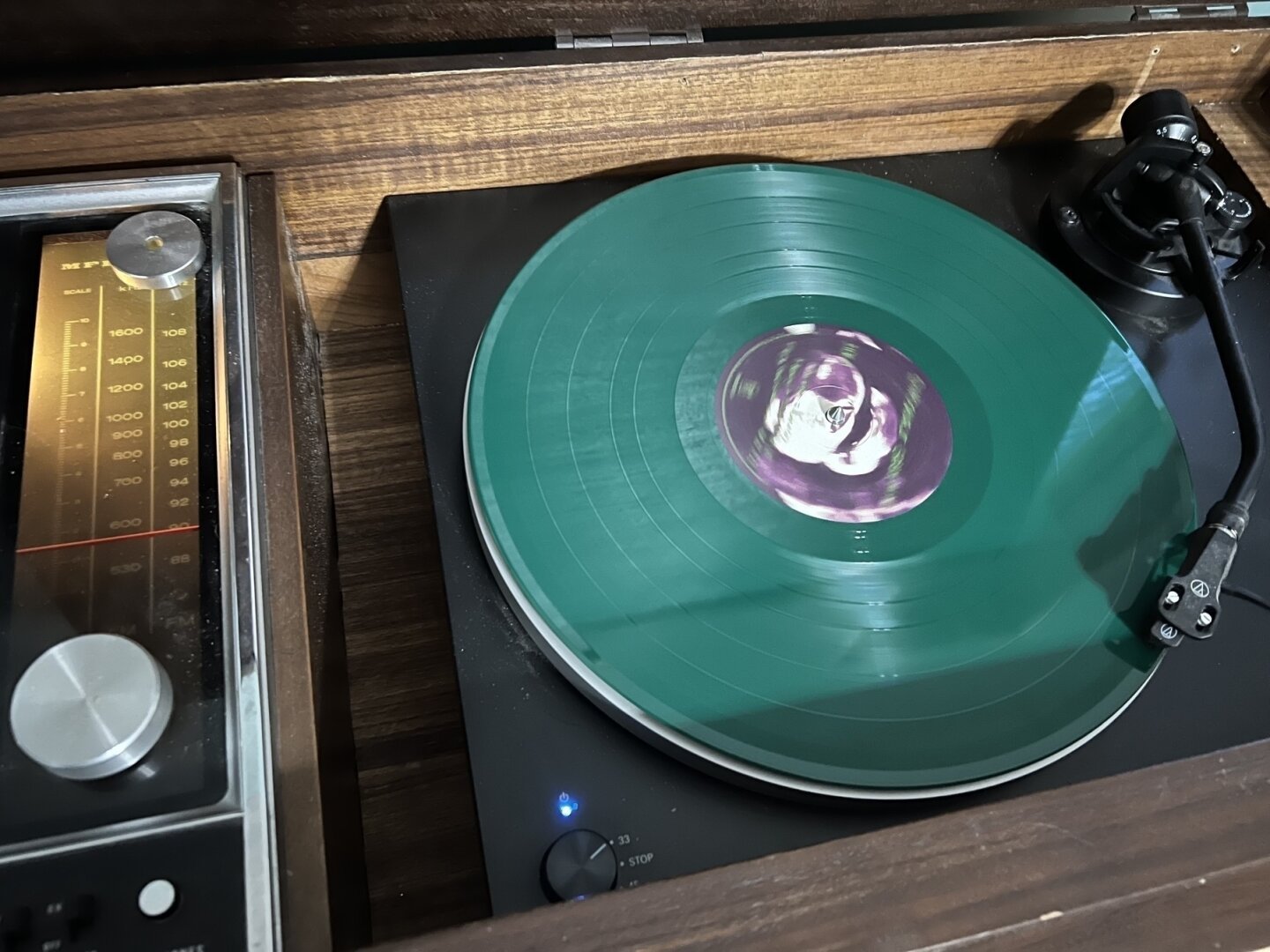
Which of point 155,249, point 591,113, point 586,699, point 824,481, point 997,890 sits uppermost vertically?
point 591,113

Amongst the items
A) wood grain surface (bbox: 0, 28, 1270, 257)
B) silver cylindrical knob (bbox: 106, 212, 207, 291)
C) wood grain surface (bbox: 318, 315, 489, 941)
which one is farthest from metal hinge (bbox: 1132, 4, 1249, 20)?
silver cylindrical knob (bbox: 106, 212, 207, 291)

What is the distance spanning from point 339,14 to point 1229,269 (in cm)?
86

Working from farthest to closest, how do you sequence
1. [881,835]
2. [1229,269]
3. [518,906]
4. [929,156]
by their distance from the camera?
[929,156] < [1229,269] < [518,906] < [881,835]

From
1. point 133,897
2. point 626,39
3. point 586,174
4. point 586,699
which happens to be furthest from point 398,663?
point 626,39

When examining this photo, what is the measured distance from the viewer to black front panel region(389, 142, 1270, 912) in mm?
672

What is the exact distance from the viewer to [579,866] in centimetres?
64

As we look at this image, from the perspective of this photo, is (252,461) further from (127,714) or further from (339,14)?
(339,14)

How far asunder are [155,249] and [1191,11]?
1053 millimetres

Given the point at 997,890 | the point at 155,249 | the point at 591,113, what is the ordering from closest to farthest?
the point at 997,890 → the point at 155,249 → the point at 591,113

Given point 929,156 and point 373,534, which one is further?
point 929,156

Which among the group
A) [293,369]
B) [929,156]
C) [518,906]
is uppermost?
[929,156]

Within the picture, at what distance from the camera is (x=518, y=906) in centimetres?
63

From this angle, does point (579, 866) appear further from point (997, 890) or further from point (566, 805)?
point (997, 890)

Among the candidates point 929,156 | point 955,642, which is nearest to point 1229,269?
point 929,156
